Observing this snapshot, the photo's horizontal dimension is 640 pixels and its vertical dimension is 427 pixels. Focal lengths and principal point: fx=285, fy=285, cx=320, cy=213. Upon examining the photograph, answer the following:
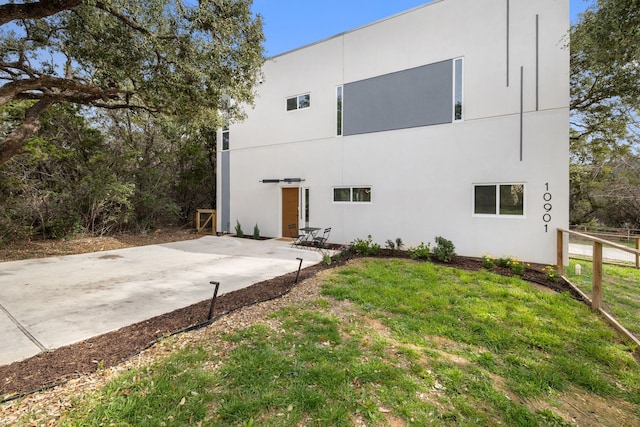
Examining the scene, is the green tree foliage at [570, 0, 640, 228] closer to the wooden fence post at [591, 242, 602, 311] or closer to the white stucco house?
the white stucco house

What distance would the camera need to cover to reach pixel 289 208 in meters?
11.1

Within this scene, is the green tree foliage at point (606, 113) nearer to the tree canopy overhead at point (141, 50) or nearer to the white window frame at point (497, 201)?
the white window frame at point (497, 201)

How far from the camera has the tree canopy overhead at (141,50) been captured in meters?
5.05

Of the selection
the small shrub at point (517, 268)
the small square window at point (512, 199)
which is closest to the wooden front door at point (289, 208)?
the small square window at point (512, 199)

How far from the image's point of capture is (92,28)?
529cm

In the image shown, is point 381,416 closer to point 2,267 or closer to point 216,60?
point 216,60

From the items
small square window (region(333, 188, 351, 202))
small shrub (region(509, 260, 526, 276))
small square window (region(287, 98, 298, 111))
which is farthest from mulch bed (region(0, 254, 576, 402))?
small square window (region(287, 98, 298, 111))

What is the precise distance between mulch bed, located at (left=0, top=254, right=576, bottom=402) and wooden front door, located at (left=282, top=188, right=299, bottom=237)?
618 centimetres

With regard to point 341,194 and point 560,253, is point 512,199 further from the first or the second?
point 341,194

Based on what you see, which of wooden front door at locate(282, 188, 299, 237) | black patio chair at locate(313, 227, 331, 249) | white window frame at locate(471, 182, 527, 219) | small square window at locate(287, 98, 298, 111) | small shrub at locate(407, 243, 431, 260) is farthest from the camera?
wooden front door at locate(282, 188, 299, 237)

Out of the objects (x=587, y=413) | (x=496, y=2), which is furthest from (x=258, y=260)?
(x=496, y=2)

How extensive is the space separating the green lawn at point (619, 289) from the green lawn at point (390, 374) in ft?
1.51

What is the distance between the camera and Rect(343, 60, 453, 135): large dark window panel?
322 inches

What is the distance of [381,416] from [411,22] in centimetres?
991
